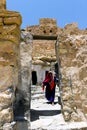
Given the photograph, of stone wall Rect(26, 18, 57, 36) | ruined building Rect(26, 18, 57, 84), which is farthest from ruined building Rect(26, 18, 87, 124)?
stone wall Rect(26, 18, 57, 36)

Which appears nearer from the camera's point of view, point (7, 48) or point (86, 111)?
point (7, 48)

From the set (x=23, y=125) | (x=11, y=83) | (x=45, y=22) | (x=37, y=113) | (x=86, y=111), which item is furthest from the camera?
(x=45, y=22)

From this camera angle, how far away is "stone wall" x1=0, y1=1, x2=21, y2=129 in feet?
16.9

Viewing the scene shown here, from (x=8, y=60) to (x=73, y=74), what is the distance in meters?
2.37

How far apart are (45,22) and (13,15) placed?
26.1 metres

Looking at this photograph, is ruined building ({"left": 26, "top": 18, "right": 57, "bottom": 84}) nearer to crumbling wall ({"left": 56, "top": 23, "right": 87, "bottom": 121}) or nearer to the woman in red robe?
the woman in red robe

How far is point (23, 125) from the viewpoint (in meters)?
6.13

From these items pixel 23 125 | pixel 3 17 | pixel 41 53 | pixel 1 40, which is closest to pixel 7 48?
pixel 1 40

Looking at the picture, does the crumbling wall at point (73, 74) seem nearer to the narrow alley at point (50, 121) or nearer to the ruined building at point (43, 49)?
the narrow alley at point (50, 121)

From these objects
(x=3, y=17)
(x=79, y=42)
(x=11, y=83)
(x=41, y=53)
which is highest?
(x=3, y=17)

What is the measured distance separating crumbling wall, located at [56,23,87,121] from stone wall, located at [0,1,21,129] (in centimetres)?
201

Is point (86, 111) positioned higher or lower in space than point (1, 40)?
lower

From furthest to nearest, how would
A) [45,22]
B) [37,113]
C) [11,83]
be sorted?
[45,22] < [37,113] < [11,83]

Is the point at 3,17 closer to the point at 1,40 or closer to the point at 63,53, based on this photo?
the point at 1,40
